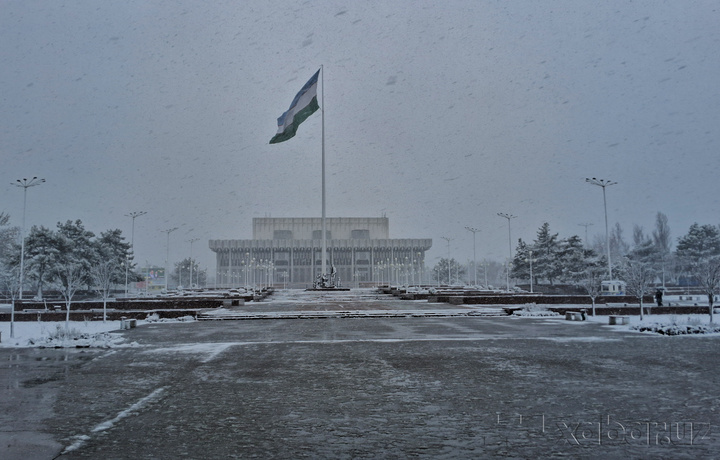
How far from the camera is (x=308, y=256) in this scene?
127062mm

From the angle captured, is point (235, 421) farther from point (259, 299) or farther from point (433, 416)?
point (259, 299)

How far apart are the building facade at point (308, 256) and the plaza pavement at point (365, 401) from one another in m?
109

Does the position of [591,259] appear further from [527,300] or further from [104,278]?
[104,278]

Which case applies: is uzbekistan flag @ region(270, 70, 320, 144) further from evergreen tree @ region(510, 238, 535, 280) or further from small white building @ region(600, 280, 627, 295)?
evergreen tree @ region(510, 238, 535, 280)

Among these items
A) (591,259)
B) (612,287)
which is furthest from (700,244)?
(612,287)

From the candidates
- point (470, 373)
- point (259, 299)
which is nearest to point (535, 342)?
point (470, 373)

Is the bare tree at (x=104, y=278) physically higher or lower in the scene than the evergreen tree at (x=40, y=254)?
lower

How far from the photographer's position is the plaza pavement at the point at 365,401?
570cm

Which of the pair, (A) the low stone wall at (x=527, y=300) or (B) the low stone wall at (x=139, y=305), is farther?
(A) the low stone wall at (x=527, y=300)

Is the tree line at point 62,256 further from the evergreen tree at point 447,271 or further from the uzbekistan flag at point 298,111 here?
the evergreen tree at point 447,271

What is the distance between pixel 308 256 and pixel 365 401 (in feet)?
393

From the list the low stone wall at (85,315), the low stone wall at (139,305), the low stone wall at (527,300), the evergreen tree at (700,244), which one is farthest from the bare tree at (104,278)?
the evergreen tree at (700,244)

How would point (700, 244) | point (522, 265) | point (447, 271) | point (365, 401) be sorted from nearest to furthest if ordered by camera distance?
point (365, 401) → point (522, 265) → point (700, 244) → point (447, 271)

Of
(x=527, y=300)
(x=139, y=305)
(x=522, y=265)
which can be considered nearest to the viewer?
(x=139, y=305)
